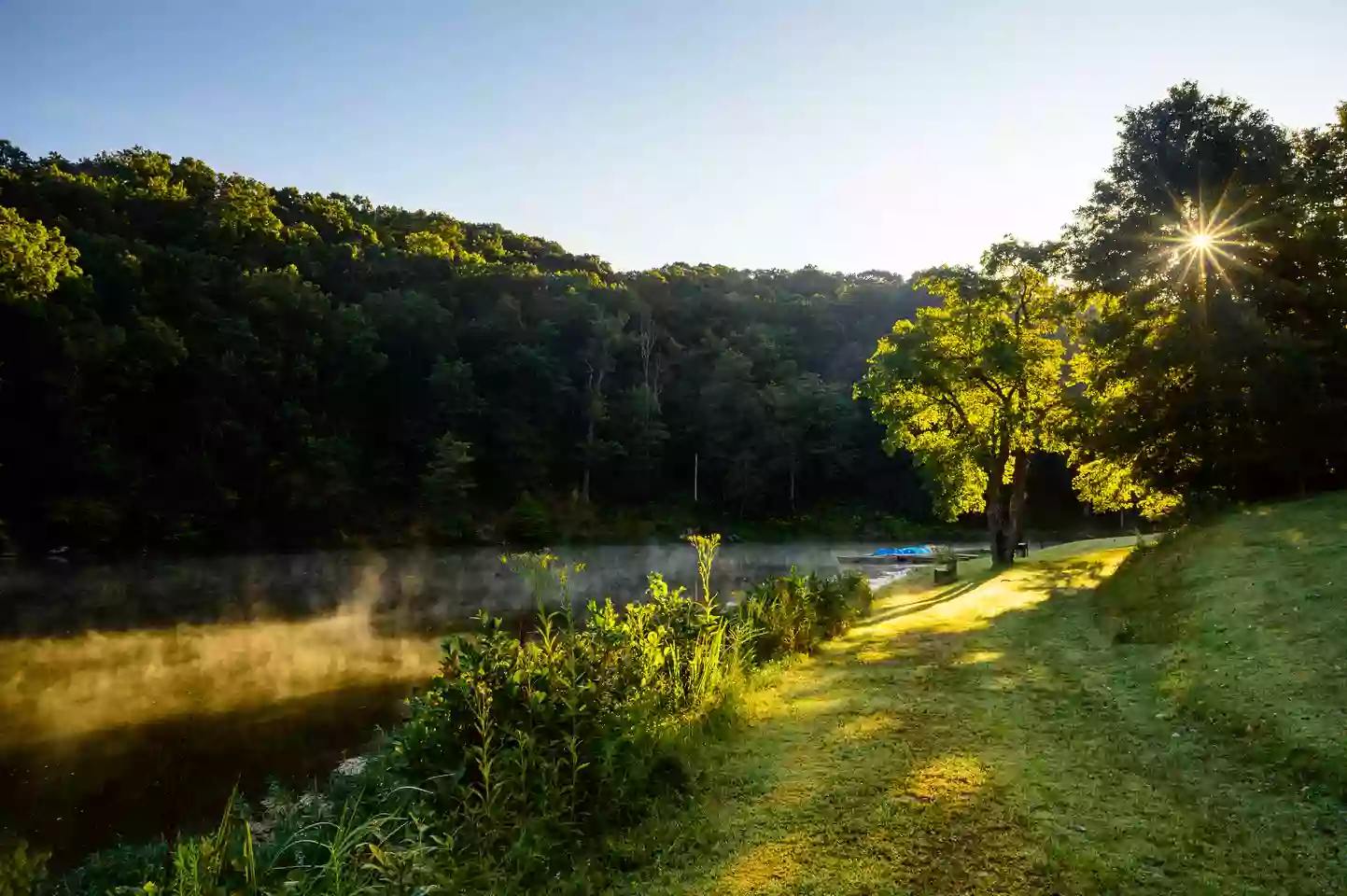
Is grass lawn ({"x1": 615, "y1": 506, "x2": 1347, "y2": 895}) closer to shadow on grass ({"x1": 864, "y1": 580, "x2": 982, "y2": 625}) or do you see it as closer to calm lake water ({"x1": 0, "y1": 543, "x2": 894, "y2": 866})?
shadow on grass ({"x1": 864, "y1": 580, "x2": 982, "y2": 625})

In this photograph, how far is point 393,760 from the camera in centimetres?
566

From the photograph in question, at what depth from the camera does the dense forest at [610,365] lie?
55.3ft

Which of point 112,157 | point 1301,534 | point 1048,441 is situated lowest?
point 1301,534

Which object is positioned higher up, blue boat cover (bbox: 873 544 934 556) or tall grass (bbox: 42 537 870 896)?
tall grass (bbox: 42 537 870 896)

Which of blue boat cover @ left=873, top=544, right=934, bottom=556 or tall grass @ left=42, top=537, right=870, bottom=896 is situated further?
blue boat cover @ left=873, top=544, right=934, bottom=556

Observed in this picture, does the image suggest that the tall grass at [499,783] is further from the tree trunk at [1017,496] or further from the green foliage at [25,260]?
the green foliage at [25,260]

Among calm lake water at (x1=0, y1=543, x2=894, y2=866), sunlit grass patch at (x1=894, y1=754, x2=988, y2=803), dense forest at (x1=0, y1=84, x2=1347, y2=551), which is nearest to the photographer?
sunlit grass patch at (x1=894, y1=754, x2=988, y2=803)

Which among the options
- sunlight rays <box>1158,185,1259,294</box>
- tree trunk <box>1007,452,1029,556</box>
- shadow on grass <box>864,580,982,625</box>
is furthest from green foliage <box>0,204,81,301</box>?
sunlight rays <box>1158,185,1259,294</box>

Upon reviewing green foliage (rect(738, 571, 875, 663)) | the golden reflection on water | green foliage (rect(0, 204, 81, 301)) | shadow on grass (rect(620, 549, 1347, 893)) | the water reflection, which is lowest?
the water reflection

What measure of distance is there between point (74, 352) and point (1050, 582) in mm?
45864

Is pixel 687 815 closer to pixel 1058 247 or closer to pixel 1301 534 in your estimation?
pixel 1301 534

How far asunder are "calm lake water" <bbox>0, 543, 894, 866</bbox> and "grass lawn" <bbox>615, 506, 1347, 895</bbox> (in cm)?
714

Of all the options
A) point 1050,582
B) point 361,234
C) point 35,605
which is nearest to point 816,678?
point 1050,582

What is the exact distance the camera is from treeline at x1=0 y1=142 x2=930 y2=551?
132 ft
